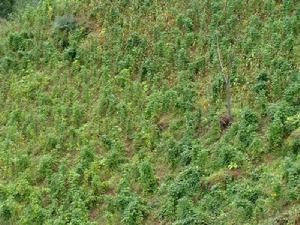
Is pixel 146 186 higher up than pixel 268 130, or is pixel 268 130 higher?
pixel 268 130

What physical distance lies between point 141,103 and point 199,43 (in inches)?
111

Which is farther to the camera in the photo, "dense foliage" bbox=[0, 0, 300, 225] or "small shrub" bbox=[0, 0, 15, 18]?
"small shrub" bbox=[0, 0, 15, 18]

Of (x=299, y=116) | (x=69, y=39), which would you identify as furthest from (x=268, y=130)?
(x=69, y=39)

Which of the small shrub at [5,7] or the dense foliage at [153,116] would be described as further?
the small shrub at [5,7]

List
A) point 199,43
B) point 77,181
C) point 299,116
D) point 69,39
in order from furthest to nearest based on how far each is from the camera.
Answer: point 69,39, point 199,43, point 77,181, point 299,116

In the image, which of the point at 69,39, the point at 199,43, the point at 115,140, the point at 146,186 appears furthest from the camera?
the point at 69,39

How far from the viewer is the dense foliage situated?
12719mm

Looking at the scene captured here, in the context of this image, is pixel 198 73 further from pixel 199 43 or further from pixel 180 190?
pixel 180 190

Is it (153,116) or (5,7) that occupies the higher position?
(5,7)

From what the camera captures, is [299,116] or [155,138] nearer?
[299,116]

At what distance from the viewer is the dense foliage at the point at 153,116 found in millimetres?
12719

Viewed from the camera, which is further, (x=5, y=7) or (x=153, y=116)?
(x=5, y=7)

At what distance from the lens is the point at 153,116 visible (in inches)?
651

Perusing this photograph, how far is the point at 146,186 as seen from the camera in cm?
1409
